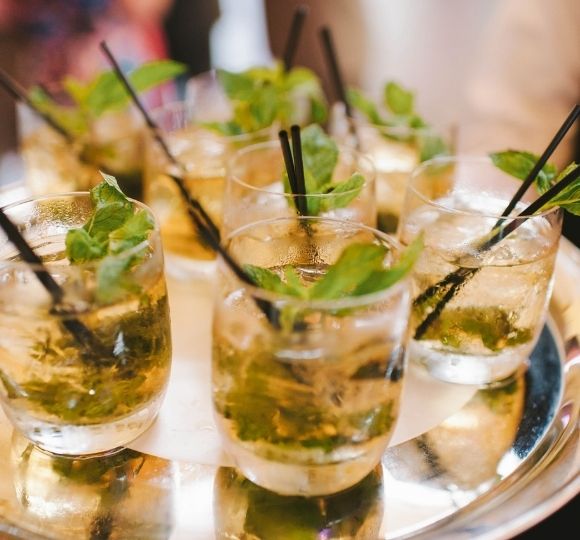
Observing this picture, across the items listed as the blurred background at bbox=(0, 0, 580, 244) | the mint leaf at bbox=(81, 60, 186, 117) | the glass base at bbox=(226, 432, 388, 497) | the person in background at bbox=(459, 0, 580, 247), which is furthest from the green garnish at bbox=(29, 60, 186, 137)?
the person in background at bbox=(459, 0, 580, 247)

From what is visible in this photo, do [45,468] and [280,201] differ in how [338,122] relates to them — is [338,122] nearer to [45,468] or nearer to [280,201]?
[280,201]

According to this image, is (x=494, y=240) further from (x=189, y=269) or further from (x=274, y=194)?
(x=189, y=269)

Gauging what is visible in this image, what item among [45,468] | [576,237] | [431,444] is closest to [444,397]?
[431,444]

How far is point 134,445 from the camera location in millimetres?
1018

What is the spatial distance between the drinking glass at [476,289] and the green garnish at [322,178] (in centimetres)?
10

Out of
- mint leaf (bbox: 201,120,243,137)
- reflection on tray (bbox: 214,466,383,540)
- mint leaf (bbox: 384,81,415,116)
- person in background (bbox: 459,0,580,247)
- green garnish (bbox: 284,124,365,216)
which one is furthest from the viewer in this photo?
person in background (bbox: 459,0,580,247)

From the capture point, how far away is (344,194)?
112cm

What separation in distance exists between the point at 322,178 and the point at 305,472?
54 centimetres

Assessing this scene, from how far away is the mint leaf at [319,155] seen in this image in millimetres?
1229

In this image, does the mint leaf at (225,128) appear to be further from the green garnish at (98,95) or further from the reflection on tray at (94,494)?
the reflection on tray at (94,494)

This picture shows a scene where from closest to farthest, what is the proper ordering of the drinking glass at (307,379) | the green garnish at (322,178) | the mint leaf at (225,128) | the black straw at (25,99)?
the drinking glass at (307,379)
the green garnish at (322,178)
the black straw at (25,99)
the mint leaf at (225,128)

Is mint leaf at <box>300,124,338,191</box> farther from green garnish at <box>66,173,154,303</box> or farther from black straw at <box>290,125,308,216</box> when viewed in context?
green garnish at <box>66,173,154,303</box>

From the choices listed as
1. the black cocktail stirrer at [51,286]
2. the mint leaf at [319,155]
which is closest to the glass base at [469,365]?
the mint leaf at [319,155]

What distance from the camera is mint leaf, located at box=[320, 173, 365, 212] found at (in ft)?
3.67
